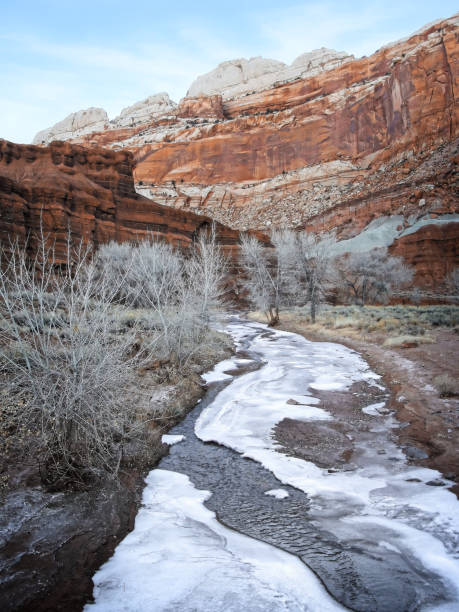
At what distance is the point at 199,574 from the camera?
3.73m

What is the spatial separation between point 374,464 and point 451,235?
4321 cm

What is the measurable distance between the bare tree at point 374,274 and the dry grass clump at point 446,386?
95.1ft

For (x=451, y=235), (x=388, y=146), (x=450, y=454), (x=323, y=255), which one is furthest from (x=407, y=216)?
(x=450, y=454)

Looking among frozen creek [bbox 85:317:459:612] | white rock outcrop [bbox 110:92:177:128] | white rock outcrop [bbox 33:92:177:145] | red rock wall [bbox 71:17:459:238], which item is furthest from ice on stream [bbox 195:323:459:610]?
white rock outcrop [bbox 33:92:177:145]

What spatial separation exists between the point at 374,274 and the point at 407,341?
2452 centimetres

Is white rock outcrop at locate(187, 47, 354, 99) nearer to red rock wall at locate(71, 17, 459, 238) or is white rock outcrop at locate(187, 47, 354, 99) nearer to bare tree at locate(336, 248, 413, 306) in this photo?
red rock wall at locate(71, 17, 459, 238)

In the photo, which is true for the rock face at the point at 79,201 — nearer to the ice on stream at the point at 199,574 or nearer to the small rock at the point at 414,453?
the ice on stream at the point at 199,574

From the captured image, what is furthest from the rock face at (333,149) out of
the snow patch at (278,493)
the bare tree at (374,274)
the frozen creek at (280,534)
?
the snow patch at (278,493)

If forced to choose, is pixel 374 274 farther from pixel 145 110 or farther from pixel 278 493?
pixel 145 110

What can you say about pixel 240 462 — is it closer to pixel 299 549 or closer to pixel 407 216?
pixel 299 549

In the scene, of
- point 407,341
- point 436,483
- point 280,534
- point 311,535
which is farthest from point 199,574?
point 407,341

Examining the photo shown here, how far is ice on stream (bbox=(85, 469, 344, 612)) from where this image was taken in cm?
334

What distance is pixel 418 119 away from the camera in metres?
56.7

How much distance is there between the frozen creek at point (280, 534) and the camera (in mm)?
3426
